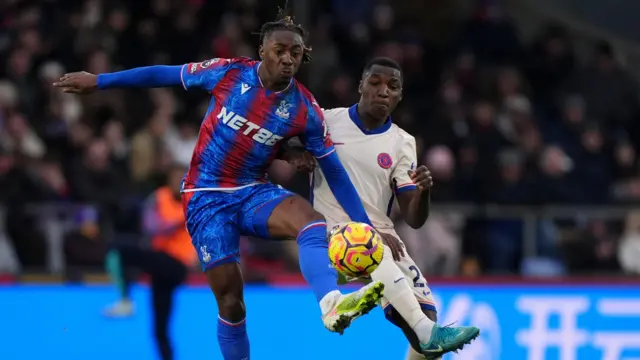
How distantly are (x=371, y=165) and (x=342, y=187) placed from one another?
1.61 feet

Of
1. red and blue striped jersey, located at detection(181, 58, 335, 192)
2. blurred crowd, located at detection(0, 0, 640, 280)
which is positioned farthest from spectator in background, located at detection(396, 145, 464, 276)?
red and blue striped jersey, located at detection(181, 58, 335, 192)

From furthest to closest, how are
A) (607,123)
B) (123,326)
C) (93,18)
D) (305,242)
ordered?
(607,123)
(93,18)
(123,326)
(305,242)

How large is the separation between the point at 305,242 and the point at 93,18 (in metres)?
7.85

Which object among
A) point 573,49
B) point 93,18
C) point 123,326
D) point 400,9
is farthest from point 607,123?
point 123,326

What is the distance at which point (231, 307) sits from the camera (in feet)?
24.8

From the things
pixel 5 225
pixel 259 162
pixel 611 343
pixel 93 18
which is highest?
pixel 93 18

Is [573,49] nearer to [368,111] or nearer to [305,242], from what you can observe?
[368,111]

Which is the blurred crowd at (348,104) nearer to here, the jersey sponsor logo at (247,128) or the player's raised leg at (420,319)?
the player's raised leg at (420,319)

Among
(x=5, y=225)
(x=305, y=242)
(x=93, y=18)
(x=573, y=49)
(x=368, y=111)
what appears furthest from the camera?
(x=573, y=49)

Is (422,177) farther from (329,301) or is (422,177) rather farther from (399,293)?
(329,301)

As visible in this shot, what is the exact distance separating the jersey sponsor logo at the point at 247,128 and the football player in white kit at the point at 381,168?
60 cm

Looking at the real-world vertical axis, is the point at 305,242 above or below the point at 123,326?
above

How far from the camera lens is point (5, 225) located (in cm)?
1209

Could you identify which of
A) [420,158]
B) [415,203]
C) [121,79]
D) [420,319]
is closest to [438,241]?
[420,158]
